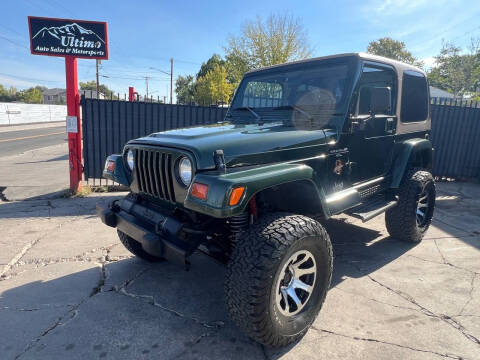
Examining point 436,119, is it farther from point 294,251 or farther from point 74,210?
point 74,210

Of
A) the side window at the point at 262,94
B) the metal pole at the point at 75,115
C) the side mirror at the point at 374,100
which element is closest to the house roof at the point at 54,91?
the metal pole at the point at 75,115

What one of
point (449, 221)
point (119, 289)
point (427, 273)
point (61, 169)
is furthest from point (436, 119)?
point (61, 169)

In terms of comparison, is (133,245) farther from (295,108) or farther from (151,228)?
(295,108)

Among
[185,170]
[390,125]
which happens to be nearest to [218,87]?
[390,125]

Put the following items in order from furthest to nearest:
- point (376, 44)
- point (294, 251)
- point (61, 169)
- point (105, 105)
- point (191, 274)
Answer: point (376, 44)
point (61, 169)
point (105, 105)
point (191, 274)
point (294, 251)

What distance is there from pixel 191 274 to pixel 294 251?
1496 millimetres

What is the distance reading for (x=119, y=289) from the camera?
309 centimetres

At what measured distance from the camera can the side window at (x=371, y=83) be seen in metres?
3.10

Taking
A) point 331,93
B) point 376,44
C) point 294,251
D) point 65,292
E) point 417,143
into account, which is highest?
point 376,44

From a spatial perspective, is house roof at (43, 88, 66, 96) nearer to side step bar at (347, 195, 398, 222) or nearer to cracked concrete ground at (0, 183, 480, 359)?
cracked concrete ground at (0, 183, 480, 359)

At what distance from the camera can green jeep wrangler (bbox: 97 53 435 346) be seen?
213 centimetres

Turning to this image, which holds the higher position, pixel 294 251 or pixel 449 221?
pixel 294 251

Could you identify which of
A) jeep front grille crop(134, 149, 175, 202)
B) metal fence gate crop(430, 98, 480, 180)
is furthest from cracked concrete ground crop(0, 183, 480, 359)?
metal fence gate crop(430, 98, 480, 180)

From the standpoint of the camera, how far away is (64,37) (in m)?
5.85
